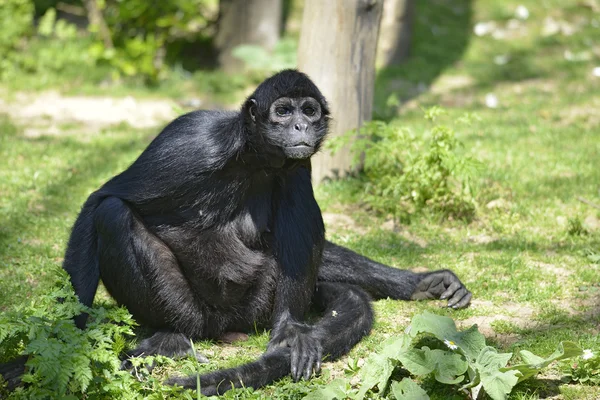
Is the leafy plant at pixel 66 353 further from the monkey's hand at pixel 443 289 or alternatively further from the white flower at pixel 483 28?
the white flower at pixel 483 28

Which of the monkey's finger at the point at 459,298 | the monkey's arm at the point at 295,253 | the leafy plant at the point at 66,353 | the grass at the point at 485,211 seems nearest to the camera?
the leafy plant at the point at 66,353

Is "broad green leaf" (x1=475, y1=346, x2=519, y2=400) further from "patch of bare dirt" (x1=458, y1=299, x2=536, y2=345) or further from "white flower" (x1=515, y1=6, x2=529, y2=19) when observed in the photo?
"white flower" (x1=515, y1=6, x2=529, y2=19)

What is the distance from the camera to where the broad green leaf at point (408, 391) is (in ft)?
14.6

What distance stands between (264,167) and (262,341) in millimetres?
1235

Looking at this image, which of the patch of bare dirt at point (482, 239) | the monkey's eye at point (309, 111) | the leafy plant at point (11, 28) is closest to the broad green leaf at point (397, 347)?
the monkey's eye at point (309, 111)

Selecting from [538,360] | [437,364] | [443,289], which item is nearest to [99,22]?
[443,289]

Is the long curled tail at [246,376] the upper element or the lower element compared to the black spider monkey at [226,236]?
lower

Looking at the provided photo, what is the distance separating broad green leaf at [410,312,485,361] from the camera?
15.4ft

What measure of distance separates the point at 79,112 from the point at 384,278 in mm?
6346

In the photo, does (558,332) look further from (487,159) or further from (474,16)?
(474,16)

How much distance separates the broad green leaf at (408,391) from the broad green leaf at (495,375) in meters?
0.36

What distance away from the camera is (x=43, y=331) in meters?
4.26

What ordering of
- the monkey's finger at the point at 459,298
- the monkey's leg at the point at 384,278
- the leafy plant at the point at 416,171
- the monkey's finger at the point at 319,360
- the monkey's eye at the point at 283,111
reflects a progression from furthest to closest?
the leafy plant at the point at 416,171 → the monkey's leg at the point at 384,278 → the monkey's finger at the point at 459,298 → the monkey's eye at the point at 283,111 → the monkey's finger at the point at 319,360

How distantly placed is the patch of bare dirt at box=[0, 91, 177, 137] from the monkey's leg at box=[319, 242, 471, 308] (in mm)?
4932
